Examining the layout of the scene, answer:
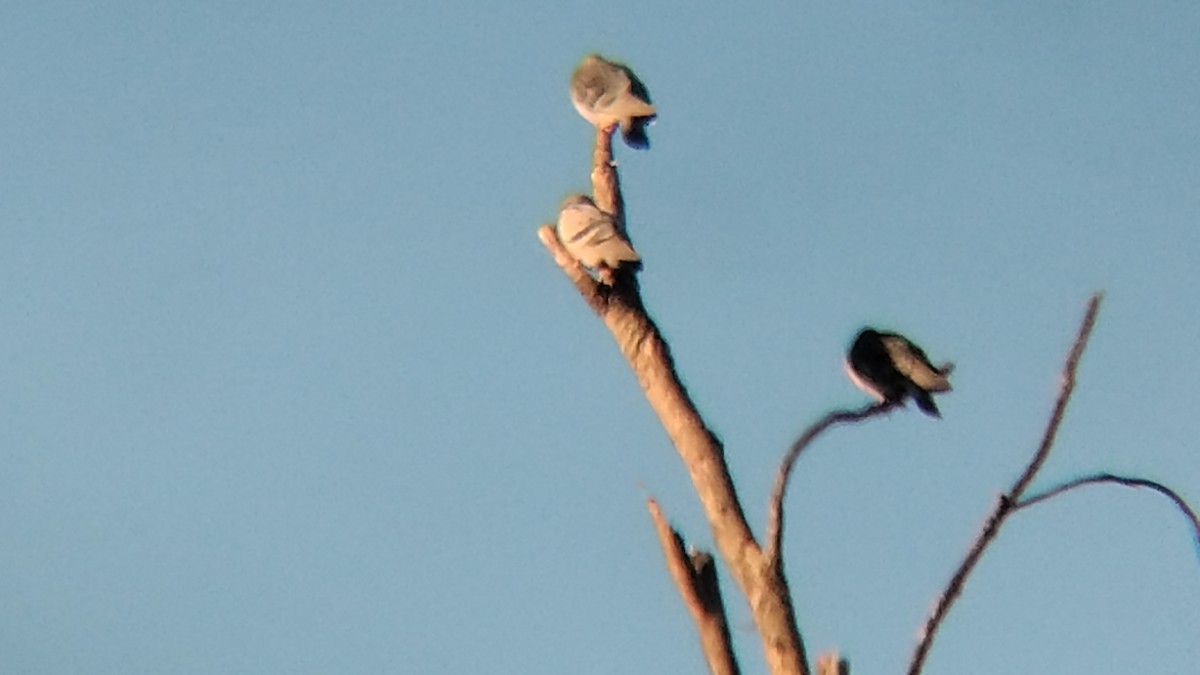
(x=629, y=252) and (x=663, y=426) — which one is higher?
(x=629, y=252)

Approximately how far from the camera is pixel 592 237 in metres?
4.12

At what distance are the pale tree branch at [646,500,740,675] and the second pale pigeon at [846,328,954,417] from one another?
49.8 inches

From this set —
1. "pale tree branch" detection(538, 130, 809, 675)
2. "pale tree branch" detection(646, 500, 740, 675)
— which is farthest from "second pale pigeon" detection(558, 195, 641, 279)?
"pale tree branch" detection(646, 500, 740, 675)

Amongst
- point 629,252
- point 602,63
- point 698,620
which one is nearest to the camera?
point 698,620

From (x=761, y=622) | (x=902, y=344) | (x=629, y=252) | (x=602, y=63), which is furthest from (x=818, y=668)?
(x=602, y=63)

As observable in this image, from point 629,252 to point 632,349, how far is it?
391 mm

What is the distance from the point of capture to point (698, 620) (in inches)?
121

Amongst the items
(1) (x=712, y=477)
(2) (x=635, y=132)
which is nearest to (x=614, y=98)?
(2) (x=635, y=132)

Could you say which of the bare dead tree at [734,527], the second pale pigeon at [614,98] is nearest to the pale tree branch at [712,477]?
the bare dead tree at [734,527]

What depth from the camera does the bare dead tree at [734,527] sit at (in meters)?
→ 2.97

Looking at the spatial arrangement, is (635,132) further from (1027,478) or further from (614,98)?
(1027,478)

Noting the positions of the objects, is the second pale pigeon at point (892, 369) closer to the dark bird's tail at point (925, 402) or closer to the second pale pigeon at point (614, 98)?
the dark bird's tail at point (925, 402)

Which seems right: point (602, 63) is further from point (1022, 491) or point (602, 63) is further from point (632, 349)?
point (1022, 491)

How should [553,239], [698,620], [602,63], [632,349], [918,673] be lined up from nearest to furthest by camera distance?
1. [918,673]
2. [698,620]
3. [632,349]
4. [553,239]
5. [602,63]
